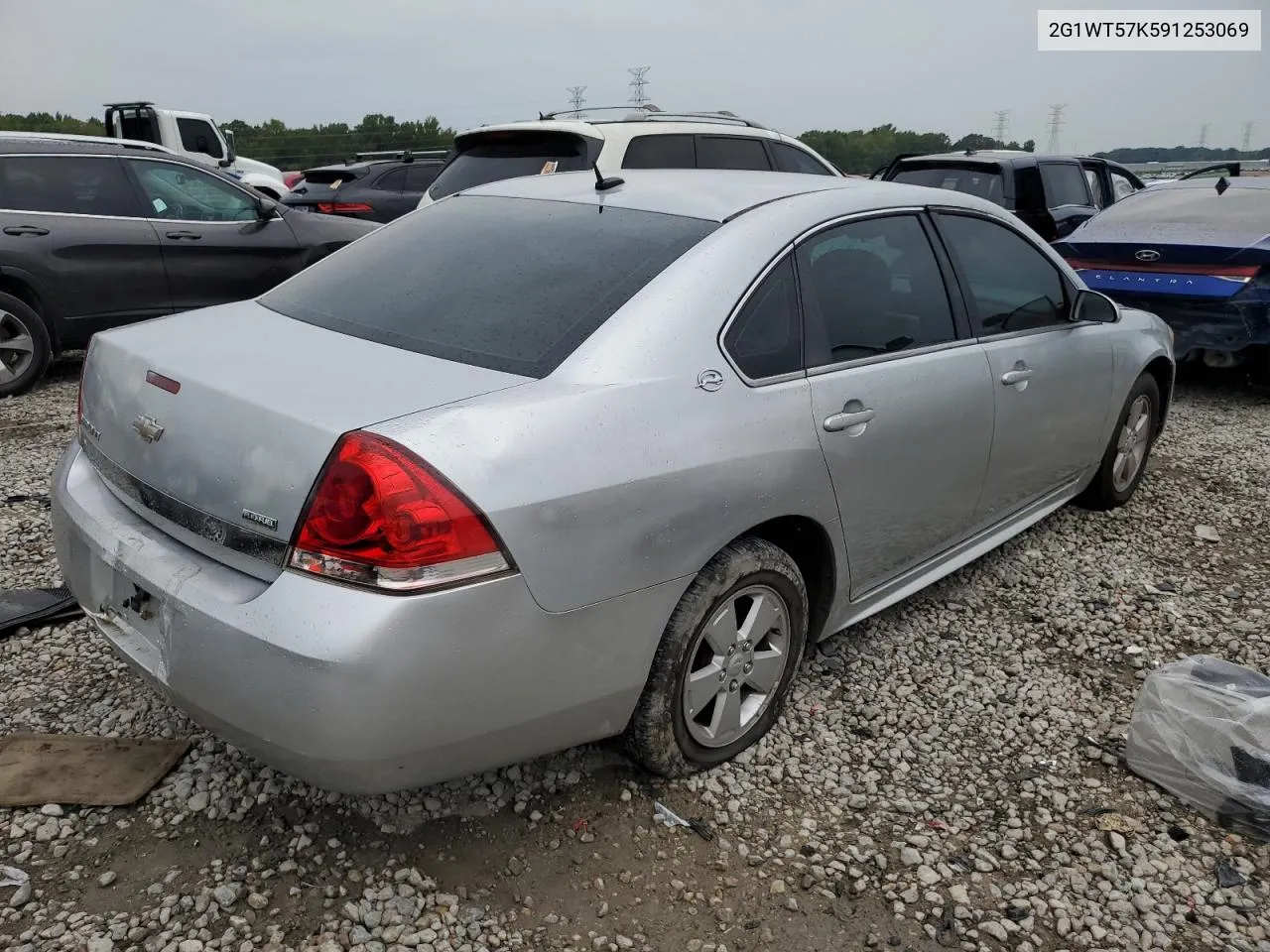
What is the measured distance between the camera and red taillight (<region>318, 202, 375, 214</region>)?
1051cm

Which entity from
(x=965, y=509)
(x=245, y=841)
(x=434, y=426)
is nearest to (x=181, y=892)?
(x=245, y=841)

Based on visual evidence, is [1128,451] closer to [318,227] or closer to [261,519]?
[261,519]

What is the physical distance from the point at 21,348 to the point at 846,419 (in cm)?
593

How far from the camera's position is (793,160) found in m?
7.98

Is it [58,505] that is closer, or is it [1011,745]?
[58,505]

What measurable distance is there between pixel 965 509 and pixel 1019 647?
1.84 ft

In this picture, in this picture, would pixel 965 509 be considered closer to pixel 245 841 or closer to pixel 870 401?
pixel 870 401

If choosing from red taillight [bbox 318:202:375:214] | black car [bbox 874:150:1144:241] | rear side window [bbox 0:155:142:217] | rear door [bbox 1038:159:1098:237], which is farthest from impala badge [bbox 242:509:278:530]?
rear door [bbox 1038:159:1098:237]

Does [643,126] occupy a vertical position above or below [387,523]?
above

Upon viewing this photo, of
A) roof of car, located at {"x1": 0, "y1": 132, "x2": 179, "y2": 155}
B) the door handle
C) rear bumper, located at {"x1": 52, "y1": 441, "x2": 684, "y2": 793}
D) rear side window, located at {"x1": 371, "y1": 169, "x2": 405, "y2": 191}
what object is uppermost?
roof of car, located at {"x1": 0, "y1": 132, "x2": 179, "y2": 155}

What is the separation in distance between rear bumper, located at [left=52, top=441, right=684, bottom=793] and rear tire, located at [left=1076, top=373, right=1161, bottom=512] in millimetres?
3021

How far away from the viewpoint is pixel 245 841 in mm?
2453

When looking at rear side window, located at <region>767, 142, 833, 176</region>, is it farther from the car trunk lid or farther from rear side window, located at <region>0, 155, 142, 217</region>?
the car trunk lid

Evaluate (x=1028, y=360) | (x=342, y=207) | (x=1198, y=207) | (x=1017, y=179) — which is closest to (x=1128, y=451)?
(x=1028, y=360)
